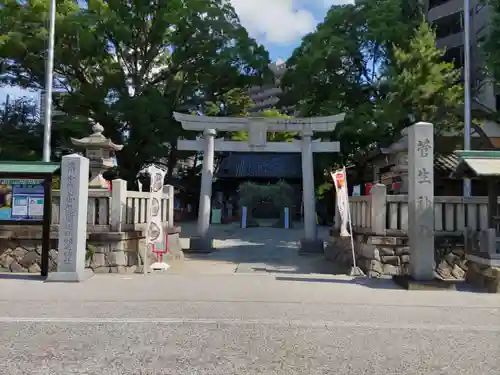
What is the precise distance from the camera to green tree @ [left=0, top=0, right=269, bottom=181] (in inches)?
819

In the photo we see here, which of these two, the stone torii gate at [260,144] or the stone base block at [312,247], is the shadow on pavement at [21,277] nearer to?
the stone torii gate at [260,144]

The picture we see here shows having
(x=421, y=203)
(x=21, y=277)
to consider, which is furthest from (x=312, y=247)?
(x=21, y=277)

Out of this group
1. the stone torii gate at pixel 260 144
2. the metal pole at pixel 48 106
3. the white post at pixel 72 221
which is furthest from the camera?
the metal pole at pixel 48 106

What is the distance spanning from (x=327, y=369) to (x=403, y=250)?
7.03 m

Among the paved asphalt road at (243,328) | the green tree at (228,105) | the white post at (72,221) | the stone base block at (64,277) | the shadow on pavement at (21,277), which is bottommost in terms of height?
the shadow on pavement at (21,277)

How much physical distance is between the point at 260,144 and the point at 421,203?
7.99 m

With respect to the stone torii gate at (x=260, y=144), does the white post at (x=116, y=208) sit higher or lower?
→ lower

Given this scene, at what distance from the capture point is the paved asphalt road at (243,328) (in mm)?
4254

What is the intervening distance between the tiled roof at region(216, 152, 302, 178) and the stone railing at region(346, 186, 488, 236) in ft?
72.7

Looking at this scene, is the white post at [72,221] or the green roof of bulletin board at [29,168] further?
the green roof of bulletin board at [29,168]

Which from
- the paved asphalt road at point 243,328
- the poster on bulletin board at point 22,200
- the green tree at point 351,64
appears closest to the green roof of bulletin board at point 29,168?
the poster on bulletin board at point 22,200

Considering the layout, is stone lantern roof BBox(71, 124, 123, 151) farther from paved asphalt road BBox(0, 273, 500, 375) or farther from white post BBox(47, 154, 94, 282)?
paved asphalt road BBox(0, 273, 500, 375)

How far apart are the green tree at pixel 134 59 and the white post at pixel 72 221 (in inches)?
513

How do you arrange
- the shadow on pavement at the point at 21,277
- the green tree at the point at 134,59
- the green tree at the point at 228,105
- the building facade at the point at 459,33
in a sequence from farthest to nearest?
the building facade at the point at 459,33 < the green tree at the point at 228,105 < the green tree at the point at 134,59 < the shadow on pavement at the point at 21,277
